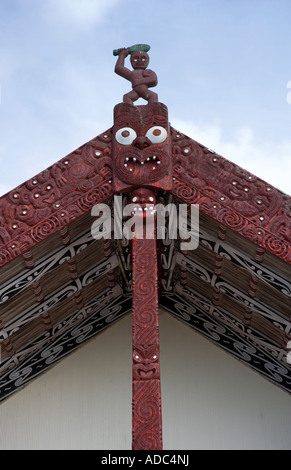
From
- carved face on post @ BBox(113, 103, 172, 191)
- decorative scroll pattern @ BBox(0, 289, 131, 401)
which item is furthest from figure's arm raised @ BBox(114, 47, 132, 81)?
decorative scroll pattern @ BBox(0, 289, 131, 401)

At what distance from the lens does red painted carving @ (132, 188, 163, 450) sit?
5090 mm

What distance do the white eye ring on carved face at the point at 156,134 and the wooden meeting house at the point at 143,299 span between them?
0.4 inches

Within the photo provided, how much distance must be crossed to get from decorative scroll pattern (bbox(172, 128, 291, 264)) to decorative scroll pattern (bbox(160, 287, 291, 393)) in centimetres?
129

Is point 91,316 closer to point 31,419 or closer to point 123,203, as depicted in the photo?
point 31,419

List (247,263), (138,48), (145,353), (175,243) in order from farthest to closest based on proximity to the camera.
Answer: (175,243) → (138,48) → (247,263) → (145,353)

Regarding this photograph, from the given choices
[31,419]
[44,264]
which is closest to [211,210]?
[44,264]

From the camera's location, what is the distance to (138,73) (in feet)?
Answer: 20.3

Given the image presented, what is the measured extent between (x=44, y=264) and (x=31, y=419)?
1.69 m

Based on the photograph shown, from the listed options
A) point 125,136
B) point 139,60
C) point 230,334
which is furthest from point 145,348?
point 139,60

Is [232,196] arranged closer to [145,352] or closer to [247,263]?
[247,263]

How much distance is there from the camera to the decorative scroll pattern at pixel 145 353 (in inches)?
200

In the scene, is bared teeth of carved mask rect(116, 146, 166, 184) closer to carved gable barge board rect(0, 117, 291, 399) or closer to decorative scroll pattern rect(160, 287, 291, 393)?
carved gable barge board rect(0, 117, 291, 399)

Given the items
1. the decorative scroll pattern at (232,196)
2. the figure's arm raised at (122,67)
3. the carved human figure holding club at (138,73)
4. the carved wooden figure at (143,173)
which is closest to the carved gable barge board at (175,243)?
the decorative scroll pattern at (232,196)

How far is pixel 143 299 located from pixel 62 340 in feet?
5.81
